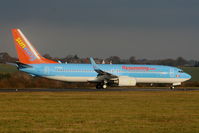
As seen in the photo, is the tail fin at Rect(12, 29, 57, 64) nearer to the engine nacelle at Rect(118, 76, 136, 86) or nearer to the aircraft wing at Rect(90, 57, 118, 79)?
the aircraft wing at Rect(90, 57, 118, 79)

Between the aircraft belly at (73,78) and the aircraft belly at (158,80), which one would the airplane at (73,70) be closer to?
the aircraft belly at (73,78)

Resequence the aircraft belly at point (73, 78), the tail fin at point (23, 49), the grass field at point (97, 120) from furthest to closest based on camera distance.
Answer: the aircraft belly at point (73, 78)
the tail fin at point (23, 49)
the grass field at point (97, 120)

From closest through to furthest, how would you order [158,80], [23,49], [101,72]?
[101,72] < [23,49] < [158,80]

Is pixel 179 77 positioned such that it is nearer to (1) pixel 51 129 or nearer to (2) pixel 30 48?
(2) pixel 30 48

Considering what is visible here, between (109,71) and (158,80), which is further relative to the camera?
(158,80)

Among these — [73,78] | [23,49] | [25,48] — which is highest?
[25,48]

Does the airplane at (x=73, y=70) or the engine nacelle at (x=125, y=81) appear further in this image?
the airplane at (x=73, y=70)

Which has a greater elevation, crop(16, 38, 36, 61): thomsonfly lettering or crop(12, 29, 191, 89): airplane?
crop(16, 38, 36, 61): thomsonfly lettering

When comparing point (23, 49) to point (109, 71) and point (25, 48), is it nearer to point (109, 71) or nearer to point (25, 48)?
point (25, 48)

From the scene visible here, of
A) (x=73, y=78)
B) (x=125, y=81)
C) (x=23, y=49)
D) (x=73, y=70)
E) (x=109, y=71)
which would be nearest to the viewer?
(x=125, y=81)

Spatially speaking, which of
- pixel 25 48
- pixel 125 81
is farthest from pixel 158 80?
pixel 25 48

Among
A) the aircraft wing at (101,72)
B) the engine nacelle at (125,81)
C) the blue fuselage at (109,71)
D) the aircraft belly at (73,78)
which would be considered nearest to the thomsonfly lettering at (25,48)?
the blue fuselage at (109,71)

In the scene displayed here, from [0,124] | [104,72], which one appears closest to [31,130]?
[0,124]

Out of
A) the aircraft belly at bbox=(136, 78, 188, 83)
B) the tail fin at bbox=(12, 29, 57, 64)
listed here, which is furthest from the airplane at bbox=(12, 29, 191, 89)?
the aircraft belly at bbox=(136, 78, 188, 83)
